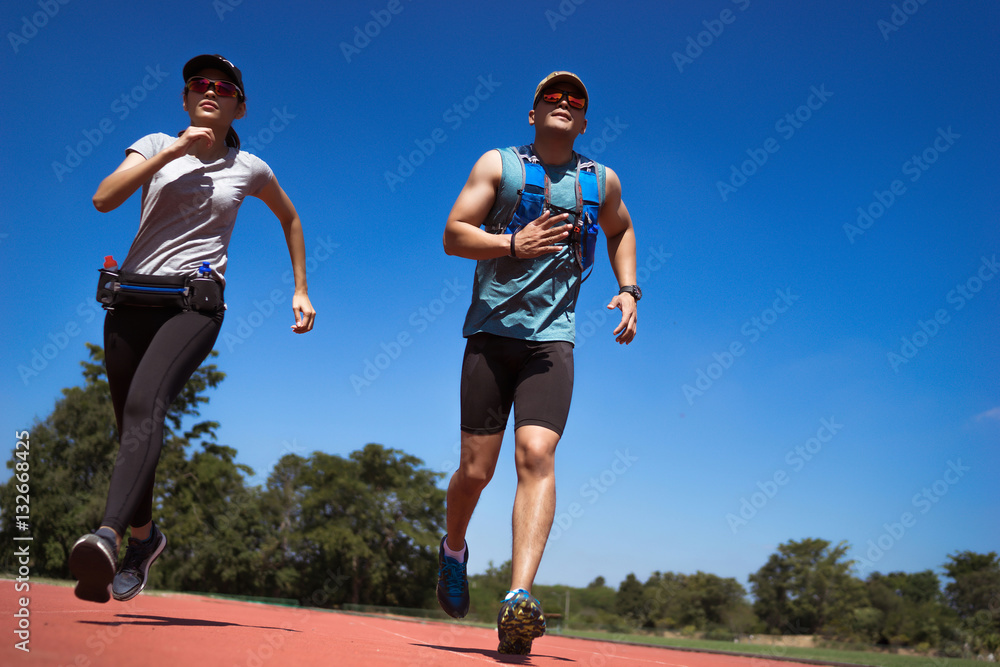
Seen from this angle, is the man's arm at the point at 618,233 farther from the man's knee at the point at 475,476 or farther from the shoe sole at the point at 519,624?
the shoe sole at the point at 519,624

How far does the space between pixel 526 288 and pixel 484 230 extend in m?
0.38

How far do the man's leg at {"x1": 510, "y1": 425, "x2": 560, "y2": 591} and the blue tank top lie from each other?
547 millimetres

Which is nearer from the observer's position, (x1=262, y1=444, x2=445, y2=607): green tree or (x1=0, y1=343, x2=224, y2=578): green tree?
(x1=0, y1=343, x2=224, y2=578): green tree

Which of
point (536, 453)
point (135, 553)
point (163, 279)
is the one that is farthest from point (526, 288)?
point (135, 553)

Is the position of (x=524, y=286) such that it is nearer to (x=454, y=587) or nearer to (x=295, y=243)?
(x=295, y=243)

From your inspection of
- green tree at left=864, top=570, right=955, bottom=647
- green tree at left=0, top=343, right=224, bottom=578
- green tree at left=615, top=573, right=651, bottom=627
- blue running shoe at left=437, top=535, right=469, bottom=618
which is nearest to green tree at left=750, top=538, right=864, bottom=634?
green tree at left=864, top=570, right=955, bottom=647

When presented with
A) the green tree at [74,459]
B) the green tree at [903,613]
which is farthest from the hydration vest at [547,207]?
the green tree at [903,613]

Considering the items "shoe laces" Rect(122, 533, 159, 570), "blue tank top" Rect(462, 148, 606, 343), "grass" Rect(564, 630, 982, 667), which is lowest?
"grass" Rect(564, 630, 982, 667)

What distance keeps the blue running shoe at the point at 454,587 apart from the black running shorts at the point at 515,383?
0.88 meters

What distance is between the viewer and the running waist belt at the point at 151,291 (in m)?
3.44

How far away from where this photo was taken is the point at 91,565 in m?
2.78

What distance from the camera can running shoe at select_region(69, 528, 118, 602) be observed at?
2.77 metres

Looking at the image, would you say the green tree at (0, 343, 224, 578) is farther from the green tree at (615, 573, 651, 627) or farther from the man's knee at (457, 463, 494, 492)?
the green tree at (615, 573, 651, 627)

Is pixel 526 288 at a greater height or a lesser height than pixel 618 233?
lesser
